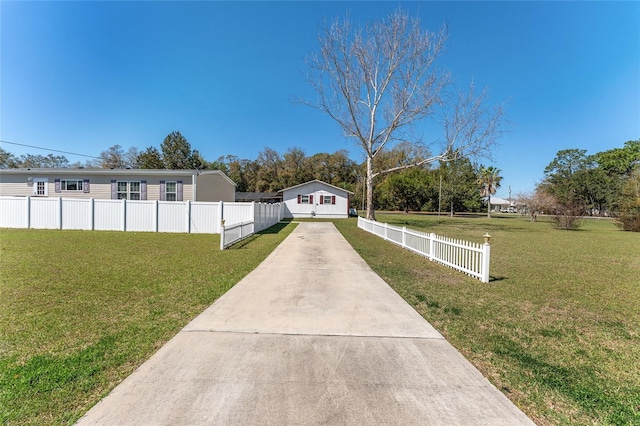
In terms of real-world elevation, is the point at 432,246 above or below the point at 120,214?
below

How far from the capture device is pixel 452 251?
7.66 metres

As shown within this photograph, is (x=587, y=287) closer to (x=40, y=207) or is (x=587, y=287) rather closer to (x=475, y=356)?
(x=475, y=356)

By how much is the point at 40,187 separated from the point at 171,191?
8.50 metres

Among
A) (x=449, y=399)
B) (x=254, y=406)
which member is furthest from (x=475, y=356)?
(x=254, y=406)

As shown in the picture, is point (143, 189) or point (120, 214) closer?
point (120, 214)

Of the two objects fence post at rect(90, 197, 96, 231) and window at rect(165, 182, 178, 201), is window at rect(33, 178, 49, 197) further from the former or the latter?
window at rect(165, 182, 178, 201)

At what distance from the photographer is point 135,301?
457 cm

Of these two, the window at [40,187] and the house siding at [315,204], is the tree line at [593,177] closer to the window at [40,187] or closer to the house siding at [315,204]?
the house siding at [315,204]

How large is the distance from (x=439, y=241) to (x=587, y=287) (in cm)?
320

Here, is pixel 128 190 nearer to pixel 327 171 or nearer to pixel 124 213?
pixel 124 213

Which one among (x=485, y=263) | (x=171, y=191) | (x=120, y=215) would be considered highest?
(x=171, y=191)

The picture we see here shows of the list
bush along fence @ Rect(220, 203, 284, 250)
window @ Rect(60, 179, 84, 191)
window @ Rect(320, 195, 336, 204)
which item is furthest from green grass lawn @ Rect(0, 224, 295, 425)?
window @ Rect(320, 195, 336, 204)

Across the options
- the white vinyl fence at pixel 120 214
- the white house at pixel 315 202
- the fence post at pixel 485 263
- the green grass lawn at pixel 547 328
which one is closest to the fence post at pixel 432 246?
the green grass lawn at pixel 547 328

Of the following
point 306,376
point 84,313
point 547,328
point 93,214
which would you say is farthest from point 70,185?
point 547,328
